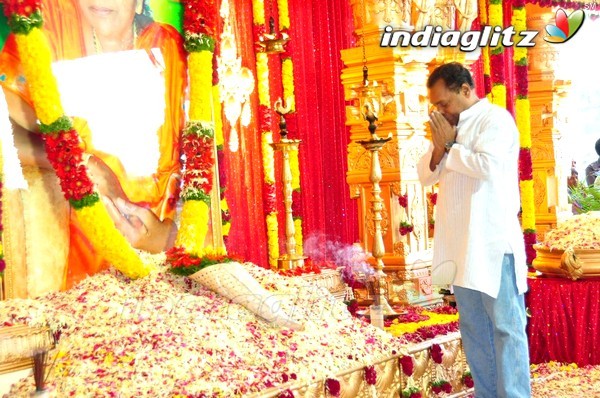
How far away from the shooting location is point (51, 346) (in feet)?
14.0

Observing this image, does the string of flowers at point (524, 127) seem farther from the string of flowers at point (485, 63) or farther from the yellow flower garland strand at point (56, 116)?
the yellow flower garland strand at point (56, 116)

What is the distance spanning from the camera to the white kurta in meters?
3.87

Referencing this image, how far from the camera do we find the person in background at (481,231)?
3.84 m

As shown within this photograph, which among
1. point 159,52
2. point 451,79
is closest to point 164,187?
point 159,52

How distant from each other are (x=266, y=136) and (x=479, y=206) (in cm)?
364

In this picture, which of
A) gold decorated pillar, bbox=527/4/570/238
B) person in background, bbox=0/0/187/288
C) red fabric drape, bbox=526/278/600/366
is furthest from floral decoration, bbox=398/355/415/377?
gold decorated pillar, bbox=527/4/570/238

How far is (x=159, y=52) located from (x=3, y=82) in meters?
1.42

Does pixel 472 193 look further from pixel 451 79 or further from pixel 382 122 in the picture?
pixel 382 122

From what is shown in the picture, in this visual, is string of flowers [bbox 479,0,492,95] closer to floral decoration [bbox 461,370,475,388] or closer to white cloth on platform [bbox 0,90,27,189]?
floral decoration [bbox 461,370,475,388]

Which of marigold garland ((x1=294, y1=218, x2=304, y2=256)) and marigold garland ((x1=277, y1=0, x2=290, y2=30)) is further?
marigold garland ((x1=294, y1=218, x2=304, y2=256))

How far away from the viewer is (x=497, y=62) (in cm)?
860

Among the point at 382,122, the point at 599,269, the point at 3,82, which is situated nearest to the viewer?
the point at 3,82

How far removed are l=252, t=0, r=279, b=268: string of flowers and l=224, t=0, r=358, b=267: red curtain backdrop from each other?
50 millimetres

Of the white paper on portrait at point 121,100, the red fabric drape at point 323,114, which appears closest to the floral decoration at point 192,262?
the white paper on portrait at point 121,100
